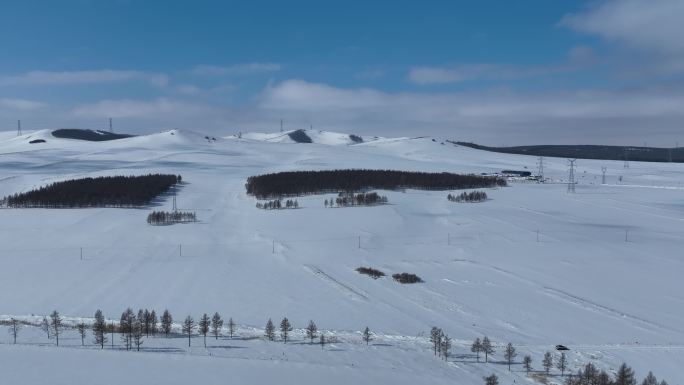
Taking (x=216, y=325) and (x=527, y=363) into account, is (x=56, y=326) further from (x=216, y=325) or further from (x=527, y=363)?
(x=527, y=363)

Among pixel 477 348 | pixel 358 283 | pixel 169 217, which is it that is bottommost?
pixel 477 348

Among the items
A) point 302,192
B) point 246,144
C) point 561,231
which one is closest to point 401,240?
point 561,231

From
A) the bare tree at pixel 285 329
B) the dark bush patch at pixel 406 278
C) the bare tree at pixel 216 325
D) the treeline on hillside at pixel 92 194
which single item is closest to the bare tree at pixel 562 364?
the bare tree at pixel 285 329

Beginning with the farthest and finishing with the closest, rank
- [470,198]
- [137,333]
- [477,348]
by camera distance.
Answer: [470,198] → [477,348] → [137,333]

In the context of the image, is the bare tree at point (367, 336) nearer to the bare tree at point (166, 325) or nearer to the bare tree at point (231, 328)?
the bare tree at point (231, 328)

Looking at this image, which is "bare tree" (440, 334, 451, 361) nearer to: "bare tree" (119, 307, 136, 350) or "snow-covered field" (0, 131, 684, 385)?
"snow-covered field" (0, 131, 684, 385)

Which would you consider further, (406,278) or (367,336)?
(406,278)

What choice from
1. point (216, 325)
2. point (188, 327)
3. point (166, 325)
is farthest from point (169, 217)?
point (188, 327)

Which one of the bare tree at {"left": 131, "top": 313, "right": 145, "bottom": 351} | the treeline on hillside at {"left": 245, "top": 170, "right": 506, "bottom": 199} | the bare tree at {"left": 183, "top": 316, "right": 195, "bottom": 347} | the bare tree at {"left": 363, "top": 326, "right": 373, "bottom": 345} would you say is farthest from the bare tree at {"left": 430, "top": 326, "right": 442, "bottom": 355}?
the treeline on hillside at {"left": 245, "top": 170, "right": 506, "bottom": 199}
